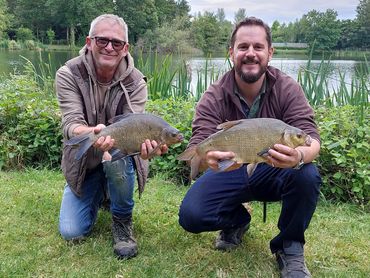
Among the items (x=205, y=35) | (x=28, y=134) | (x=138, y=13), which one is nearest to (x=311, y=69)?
(x=28, y=134)

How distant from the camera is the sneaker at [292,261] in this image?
257 centimetres

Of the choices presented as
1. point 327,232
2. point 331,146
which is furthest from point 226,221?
point 331,146

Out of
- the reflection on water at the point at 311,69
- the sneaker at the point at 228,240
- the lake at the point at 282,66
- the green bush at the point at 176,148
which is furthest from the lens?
the lake at the point at 282,66

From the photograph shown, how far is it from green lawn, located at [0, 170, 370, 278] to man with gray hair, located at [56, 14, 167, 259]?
0.43 feet

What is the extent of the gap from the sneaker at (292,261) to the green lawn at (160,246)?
9 centimetres

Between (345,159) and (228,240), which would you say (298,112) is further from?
(345,159)

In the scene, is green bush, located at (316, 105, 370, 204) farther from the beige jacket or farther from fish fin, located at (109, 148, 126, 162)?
fish fin, located at (109, 148, 126, 162)

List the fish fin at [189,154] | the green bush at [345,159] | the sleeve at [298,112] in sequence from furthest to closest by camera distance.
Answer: the green bush at [345,159]
the sleeve at [298,112]
the fish fin at [189,154]

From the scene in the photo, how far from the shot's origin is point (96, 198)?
11.0 ft

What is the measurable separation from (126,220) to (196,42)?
1777 centimetres

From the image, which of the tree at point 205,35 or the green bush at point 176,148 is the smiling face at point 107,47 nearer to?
the green bush at point 176,148

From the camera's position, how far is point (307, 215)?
2586mm

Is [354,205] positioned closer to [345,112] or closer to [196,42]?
[345,112]

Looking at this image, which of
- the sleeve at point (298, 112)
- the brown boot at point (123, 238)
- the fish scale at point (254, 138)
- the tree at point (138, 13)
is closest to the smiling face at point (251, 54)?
the sleeve at point (298, 112)
